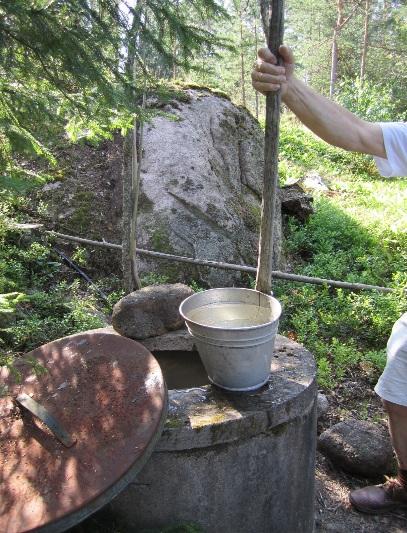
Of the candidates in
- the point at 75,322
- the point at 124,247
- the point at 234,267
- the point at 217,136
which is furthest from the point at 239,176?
the point at 75,322

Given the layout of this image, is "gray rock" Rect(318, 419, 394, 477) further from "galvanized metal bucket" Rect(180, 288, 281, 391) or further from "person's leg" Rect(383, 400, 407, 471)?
"galvanized metal bucket" Rect(180, 288, 281, 391)

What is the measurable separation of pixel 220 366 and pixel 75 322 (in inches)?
81.5

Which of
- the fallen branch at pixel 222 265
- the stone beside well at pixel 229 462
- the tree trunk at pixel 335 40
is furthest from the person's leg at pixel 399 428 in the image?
the tree trunk at pixel 335 40

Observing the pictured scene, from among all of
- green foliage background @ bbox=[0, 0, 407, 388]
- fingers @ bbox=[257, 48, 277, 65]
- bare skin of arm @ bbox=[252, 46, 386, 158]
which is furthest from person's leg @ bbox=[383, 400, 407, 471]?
fingers @ bbox=[257, 48, 277, 65]

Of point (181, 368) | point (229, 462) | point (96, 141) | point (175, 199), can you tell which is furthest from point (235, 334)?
point (175, 199)

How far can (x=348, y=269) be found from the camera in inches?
226

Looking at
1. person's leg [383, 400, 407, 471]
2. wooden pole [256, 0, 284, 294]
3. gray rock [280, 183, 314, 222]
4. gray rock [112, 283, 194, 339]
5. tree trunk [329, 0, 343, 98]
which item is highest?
tree trunk [329, 0, 343, 98]

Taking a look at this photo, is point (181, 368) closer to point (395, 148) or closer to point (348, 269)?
point (395, 148)

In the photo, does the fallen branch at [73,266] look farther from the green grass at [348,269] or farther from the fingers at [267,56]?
the fingers at [267,56]

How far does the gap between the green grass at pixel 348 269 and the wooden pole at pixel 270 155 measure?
1916 millimetres

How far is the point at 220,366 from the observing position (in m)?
2.06

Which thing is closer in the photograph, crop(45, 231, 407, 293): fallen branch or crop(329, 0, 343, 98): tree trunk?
crop(45, 231, 407, 293): fallen branch

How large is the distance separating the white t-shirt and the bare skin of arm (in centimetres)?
3

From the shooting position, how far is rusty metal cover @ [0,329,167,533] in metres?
1.58
